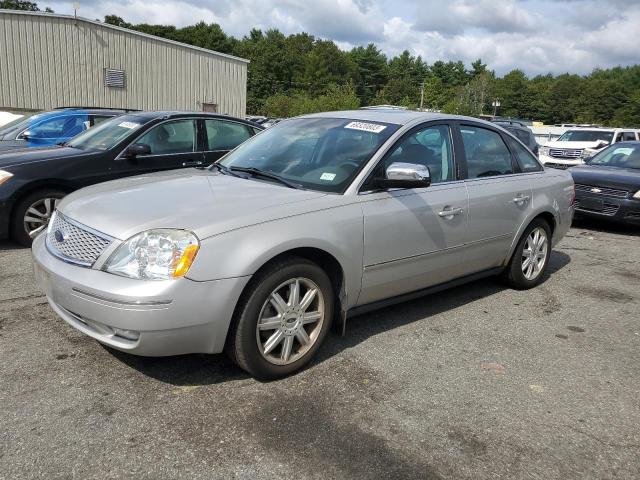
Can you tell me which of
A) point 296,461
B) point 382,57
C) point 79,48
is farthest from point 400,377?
point 382,57

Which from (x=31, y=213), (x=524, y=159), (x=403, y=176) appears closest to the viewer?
(x=403, y=176)

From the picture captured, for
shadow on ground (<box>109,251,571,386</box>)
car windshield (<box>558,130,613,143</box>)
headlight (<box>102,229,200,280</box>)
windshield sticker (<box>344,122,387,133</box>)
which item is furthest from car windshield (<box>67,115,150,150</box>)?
car windshield (<box>558,130,613,143</box>)

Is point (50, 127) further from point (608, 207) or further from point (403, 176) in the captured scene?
point (608, 207)

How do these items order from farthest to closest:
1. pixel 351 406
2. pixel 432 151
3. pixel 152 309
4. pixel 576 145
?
pixel 576 145
pixel 432 151
pixel 351 406
pixel 152 309

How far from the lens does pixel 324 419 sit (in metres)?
2.94

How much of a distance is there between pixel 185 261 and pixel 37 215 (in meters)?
4.06

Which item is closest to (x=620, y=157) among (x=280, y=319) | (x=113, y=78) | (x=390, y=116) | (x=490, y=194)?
(x=490, y=194)

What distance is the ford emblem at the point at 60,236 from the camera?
10.9 feet

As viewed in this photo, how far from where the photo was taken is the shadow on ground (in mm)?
3355

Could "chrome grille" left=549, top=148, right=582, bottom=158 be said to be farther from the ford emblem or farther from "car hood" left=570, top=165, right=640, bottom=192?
the ford emblem

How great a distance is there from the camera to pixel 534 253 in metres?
5.38

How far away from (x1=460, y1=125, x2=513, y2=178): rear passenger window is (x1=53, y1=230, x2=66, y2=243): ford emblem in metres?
3.05

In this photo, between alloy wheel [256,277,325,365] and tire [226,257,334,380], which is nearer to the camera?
tire [226,257,334,380]

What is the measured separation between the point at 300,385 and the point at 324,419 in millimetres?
396
